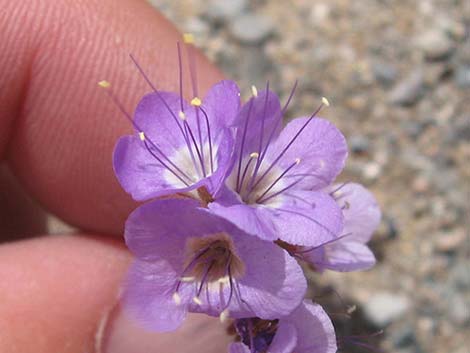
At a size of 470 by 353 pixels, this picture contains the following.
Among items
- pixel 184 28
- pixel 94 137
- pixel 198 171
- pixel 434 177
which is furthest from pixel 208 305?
pixel 184 28

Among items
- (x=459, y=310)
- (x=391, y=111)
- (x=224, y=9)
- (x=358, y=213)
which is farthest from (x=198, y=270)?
(x=224, y=9)

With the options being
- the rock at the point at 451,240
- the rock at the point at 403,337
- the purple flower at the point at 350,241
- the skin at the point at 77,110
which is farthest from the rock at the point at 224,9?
the purple flower at the point at 350,241

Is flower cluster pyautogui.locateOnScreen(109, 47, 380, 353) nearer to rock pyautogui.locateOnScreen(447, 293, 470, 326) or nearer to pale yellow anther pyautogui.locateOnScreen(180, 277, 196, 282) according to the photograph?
pale yellow anther pyautogui.locateOnScreen(180, 277, 196, 282)

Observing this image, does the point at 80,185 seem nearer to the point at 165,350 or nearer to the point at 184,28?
the point at 165,350

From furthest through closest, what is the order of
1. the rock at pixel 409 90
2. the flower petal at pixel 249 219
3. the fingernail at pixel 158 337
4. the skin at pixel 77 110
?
the rock at pixel 409 90
the skin at pixel 77 110
the fingernail at pixel 158 337
the flower petal at pixel 249 219

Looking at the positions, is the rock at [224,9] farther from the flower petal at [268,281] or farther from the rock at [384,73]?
the flower petal at [268,281]

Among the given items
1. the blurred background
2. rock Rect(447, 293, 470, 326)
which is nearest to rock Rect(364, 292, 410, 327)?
the blurred background
